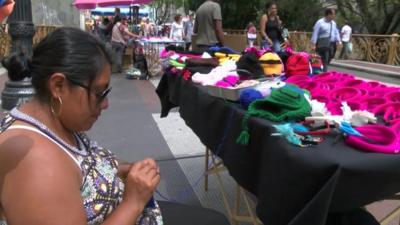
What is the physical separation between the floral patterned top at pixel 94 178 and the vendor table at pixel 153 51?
1071 centimetres

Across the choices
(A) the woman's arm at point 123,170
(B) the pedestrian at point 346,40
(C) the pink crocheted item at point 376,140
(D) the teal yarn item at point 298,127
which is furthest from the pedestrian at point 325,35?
(A) the woman's arm at point 123,170

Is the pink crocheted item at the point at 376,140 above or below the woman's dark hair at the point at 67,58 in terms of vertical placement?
below

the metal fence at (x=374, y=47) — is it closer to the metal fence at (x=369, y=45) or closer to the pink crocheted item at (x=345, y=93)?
the metal fence at (x=369, y=45)

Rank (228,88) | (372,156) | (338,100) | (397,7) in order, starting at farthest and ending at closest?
(397,7)
(228,88)
(338,100)
(372,156)

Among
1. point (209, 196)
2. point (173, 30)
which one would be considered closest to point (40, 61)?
point (209, 196)

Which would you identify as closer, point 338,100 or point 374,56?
point 338,100

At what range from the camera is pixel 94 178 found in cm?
165

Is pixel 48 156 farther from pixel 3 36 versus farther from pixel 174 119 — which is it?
pixel 3 36

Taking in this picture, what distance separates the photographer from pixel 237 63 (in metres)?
3.51

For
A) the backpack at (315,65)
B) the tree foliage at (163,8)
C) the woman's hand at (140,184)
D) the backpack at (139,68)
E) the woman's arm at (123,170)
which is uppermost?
the tree foliage at (163,8)

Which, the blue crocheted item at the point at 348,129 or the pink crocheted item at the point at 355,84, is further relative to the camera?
the pink crocheted item at the point at 355,84

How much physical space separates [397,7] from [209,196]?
72.1 ft

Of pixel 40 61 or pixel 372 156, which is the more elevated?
pixel 40 61

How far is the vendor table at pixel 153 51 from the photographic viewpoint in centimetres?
1247
